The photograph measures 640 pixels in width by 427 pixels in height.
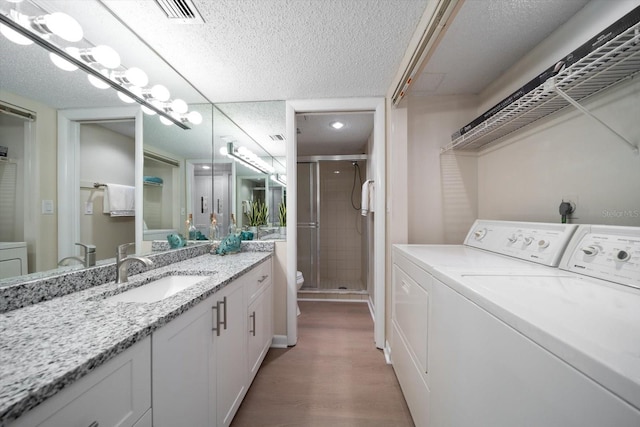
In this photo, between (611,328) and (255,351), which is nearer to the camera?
(611,328)

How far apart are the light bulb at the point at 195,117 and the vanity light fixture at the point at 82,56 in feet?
0.78

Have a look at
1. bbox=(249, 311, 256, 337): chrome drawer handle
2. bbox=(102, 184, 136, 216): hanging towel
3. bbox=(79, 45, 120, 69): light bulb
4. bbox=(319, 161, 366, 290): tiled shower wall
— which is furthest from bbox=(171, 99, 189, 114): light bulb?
bbox=(319, 161, 366, 290): tiled shower wall

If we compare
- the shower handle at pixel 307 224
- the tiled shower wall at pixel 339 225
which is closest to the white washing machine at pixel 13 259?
the shower handle at pixel 307 224

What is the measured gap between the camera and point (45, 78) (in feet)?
3.05

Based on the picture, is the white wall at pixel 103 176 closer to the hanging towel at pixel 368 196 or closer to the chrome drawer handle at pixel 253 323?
the chrome drawer handle at pixel 253 323

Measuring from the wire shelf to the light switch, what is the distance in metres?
2.10

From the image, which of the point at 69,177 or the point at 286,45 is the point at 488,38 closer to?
the point at 286,45

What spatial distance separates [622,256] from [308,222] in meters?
3.08

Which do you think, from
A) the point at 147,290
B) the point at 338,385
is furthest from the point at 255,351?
the point at 147,290

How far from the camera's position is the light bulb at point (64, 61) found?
99 cm

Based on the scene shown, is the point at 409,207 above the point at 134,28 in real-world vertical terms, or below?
below

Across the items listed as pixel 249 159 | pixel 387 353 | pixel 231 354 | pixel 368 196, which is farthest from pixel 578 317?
pixel 249 159

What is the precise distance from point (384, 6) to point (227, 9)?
0.81 meters

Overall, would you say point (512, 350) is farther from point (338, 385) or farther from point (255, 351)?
point (255, 351)
